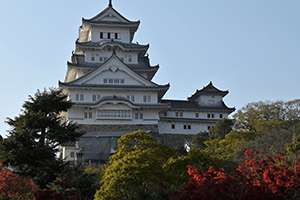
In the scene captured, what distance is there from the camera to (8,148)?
819 inches

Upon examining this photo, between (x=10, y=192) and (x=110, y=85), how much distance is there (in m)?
28.8

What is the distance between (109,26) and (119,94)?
1165 cm

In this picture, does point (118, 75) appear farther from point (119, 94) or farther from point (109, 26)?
point (109, 26)

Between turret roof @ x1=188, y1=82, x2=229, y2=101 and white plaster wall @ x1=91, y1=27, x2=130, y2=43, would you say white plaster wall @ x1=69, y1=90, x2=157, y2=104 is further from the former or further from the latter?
white plaster wall @ x1=91, y1=27, x2=130, y2=43

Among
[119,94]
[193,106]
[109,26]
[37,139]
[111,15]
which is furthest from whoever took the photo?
[111,15]

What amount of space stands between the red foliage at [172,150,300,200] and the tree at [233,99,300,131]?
24526 mm

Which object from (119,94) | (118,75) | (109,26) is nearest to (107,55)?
(109,26)

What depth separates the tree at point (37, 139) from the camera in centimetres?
2045

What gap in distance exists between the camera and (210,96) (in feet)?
171

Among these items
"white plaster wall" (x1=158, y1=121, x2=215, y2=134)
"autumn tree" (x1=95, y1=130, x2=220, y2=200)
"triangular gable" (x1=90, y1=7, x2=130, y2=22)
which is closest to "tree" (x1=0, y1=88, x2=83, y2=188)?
"autumn tree" (x1=95, y1=130, x2=220, y2=200)

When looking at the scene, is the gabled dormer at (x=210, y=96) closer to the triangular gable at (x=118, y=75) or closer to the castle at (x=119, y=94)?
the castle at (x=119, y=94)

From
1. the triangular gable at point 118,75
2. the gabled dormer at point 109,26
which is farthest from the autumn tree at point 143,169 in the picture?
the gabled dormer at point 109,26

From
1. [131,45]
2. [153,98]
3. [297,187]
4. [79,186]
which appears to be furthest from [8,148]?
[131,45]

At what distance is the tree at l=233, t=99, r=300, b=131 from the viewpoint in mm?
38781
